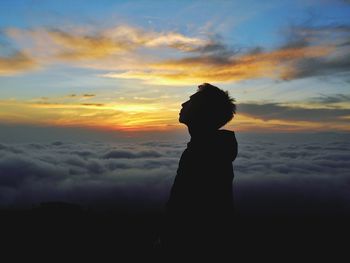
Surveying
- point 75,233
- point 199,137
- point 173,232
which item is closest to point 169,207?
point 173,232

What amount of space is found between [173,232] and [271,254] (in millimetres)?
139091

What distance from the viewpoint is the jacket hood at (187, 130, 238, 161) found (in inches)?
189

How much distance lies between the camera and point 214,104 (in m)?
4.82

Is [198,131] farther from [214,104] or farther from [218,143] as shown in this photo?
[214,104]

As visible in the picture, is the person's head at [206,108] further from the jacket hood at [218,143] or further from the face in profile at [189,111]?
the jacket hood at [218,143]

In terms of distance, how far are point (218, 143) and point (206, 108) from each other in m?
0.47

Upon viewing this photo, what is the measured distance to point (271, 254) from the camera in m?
133

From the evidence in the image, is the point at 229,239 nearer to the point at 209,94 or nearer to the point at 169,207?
the point at 169,207

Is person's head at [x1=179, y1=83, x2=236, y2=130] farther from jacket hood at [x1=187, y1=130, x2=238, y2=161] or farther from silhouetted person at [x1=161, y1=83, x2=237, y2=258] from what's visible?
jacket hood at [x1=187, y1=130, x2=238, y2=161]

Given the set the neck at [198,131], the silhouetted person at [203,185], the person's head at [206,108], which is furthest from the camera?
the neck at [198,131]

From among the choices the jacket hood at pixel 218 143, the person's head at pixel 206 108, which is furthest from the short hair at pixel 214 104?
the jacket hood at pixel 218 143

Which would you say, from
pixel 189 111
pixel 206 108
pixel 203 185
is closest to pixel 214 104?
pixel 206 108

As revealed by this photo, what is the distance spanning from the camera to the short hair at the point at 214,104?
15.7 ft

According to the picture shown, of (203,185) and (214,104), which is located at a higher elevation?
(214,104)
